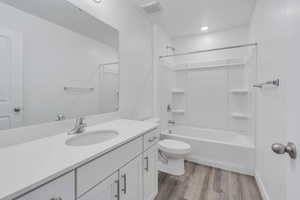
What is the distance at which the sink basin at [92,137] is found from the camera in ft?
3.75

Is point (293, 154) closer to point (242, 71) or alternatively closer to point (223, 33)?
point (242, 71)

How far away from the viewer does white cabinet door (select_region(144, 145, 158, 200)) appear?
4.45ft

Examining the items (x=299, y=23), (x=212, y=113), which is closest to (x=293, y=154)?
(x=299, y=23)

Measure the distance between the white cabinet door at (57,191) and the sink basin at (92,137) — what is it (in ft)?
1.60

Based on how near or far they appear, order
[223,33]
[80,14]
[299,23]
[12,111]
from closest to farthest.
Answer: [299,23], [12,111], [80,14], [223,33]

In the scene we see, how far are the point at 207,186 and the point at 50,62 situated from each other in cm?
217

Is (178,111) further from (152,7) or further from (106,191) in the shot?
(106,191)

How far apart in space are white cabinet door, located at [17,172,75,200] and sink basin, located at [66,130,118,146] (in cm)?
49

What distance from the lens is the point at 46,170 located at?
603 mm

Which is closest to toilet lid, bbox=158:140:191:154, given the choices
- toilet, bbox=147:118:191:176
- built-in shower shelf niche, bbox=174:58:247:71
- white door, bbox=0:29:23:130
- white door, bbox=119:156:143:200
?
toilet, bbox=147:118:191:176

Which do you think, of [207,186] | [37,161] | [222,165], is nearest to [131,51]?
[37,161]

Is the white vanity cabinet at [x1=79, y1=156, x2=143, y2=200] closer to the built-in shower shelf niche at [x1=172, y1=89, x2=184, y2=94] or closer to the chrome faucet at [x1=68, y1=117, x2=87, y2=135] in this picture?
the chrome faucet at [x1=68, y1=117, x2=87, y2=135]

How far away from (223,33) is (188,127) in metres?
2.19

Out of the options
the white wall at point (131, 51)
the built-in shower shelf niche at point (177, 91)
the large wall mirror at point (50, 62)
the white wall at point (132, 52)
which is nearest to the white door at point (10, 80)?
the large wall mirror at point (50, 62)
